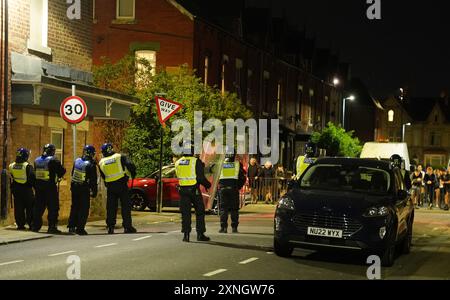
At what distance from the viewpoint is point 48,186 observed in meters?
16.7

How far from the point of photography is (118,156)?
646 inches

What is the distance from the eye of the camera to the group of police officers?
1645 centimetres

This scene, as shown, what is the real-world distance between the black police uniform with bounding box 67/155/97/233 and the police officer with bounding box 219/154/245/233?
2.67m

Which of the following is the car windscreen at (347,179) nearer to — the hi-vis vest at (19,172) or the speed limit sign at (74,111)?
the speed limit sign at (74,111)

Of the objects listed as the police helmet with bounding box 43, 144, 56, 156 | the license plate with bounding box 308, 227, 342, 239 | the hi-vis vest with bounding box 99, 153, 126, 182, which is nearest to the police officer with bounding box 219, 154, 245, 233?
the hi-vis vest with bounding box 99, 153, 126, 182

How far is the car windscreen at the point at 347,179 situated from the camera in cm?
1295

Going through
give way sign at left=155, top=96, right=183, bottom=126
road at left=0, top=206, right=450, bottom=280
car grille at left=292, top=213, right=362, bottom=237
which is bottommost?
road at left=0, top=206, right=450, bottom=280

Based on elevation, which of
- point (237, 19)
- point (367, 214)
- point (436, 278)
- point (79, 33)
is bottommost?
point (436, 278)

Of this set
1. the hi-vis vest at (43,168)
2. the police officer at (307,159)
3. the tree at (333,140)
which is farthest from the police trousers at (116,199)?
the tree at (333,140)

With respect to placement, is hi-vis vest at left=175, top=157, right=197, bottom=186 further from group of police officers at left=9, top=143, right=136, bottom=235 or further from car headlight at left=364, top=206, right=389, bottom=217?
car headlight at left=364, top=206, right=389, bottom=217

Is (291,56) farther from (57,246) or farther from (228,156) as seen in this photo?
(57,246)

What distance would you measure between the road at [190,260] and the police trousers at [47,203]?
0.98m

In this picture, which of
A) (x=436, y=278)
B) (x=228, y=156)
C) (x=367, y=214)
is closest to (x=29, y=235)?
(x=228, y=156)

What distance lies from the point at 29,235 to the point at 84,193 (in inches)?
57.7
